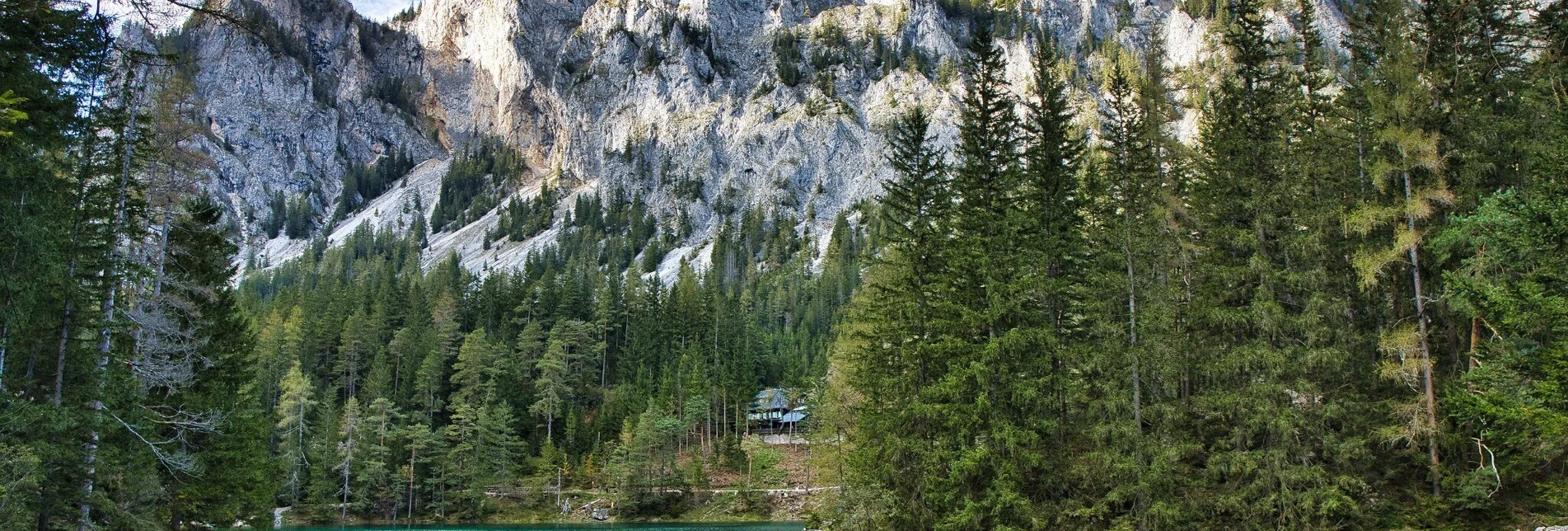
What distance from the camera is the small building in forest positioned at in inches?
2835

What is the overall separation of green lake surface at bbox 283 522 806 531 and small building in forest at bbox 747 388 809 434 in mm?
18865

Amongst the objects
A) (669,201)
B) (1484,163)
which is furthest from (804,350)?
(669,201)

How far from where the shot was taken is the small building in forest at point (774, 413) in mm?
72000

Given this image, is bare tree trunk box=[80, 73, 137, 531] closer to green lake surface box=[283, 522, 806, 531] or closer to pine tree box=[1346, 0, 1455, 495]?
pine tree box=[1346, 0, 1455, 495]

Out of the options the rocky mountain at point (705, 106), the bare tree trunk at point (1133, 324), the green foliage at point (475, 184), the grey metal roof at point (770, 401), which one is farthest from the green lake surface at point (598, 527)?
the green foliage at point (475, 184)

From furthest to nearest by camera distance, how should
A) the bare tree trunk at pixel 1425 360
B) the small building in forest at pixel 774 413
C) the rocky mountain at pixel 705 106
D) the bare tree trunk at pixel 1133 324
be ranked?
the rocky mountain at pixel 705 106 < the small building in forest at pixel 774 413 < the bare tree trunk at pixel 1133 324 < the bare tree trunk at pixel 1425 360

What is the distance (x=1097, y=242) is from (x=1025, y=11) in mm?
191255

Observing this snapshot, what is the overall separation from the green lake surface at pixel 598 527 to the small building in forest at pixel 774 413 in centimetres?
1886

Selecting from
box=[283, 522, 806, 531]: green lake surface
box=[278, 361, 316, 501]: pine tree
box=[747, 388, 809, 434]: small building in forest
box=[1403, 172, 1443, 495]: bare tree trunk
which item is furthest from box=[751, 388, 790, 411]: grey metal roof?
box=[1403, 172, 1443, 495]: bare tree trunk

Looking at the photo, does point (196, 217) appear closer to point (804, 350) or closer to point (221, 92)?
point (804, 350)

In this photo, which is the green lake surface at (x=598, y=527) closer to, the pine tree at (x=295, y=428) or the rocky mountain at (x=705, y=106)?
the pine tree at (x=295, y=428)

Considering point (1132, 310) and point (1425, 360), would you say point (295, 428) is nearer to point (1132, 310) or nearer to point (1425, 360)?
point (1132, 310)

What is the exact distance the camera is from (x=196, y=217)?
86.2ft

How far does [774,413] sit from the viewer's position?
75.0 meters
